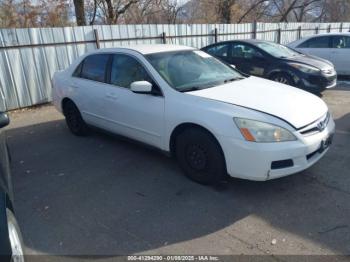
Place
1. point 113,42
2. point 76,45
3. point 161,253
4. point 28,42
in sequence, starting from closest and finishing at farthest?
point 161,253
point 28,42
point 76,45
point 113,42

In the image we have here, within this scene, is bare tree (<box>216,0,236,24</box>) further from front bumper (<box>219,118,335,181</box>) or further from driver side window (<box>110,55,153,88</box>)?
front bumper (<box>219,118,335,181</box>)

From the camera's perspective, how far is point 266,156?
2998 mm

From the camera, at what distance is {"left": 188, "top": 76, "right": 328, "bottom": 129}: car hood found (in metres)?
3.19

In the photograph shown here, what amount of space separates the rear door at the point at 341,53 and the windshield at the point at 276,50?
8.00ft

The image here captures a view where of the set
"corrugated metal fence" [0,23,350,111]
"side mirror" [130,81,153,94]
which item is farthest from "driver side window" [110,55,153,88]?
"corrugated metal fence" [0,23,350,111]

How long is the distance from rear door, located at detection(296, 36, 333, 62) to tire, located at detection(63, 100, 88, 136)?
823cm

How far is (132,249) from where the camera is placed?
2.65 m

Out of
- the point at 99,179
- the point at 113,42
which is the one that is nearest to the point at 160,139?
the point at 99,179

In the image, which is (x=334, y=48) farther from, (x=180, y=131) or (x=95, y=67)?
(x=180, y=131)

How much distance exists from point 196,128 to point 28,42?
604 centimetres

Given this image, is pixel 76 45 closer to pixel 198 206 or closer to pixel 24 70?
pixel 24 70

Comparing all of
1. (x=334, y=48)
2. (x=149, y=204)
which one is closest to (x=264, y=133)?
(x=149, y=204)

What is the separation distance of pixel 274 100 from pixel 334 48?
316 inches

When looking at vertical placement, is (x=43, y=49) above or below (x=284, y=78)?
above
